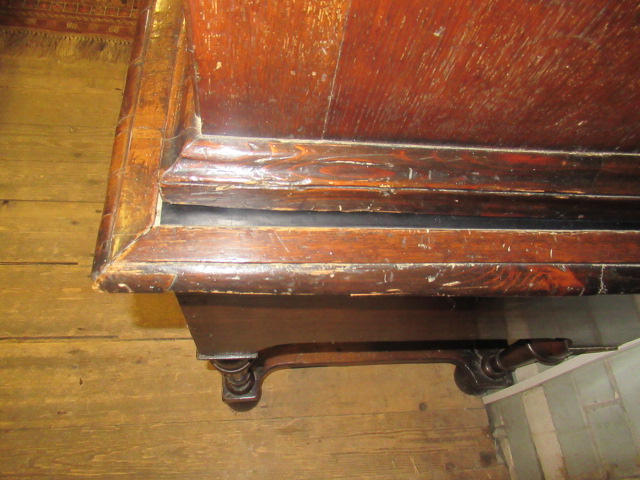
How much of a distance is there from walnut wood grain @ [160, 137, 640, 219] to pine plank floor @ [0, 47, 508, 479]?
3.04ft

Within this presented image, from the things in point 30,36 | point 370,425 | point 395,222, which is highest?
point 30,36

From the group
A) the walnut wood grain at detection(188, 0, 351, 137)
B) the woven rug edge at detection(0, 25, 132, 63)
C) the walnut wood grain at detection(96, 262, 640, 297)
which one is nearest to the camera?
the walnut wood grain at detection(188, 0, 351, 137)

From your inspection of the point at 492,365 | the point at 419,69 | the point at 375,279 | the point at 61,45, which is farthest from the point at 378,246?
the point at 61,45

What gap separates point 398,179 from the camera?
49cm

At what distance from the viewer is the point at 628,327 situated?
0.81 meters

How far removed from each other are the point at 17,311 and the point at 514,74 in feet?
4.88

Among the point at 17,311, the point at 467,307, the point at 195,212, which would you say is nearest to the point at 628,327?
the point at 467,307

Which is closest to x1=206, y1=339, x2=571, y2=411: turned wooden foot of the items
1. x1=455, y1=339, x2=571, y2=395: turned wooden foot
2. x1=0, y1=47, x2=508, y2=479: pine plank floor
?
x1=455, y1=339, x2=571, y2=395: turned wooden foot

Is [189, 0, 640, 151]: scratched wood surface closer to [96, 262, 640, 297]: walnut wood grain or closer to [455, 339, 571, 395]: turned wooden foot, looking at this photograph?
[96, 262, 640, 297]: walnut wood grain

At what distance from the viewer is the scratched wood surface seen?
34cm

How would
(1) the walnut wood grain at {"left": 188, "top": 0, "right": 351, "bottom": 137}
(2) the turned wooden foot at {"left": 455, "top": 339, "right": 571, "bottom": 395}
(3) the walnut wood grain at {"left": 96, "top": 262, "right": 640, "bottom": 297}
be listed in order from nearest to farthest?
1. (1) the walnut wood grain at {"left": 188, "top": 0, "right": 351, "bottom": 137}
2. (3) the walnut wood grain at {"left": 96, "top": 262, "right": 640, "bottom": 297}
3. (2) the turned wooden foot at {"left": 455, "top": 339, "right": 571, "bottom": 395}

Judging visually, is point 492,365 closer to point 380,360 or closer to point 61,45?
point 380,360

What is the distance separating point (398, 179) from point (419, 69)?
138mm

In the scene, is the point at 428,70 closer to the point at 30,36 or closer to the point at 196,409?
the point at 196,409
